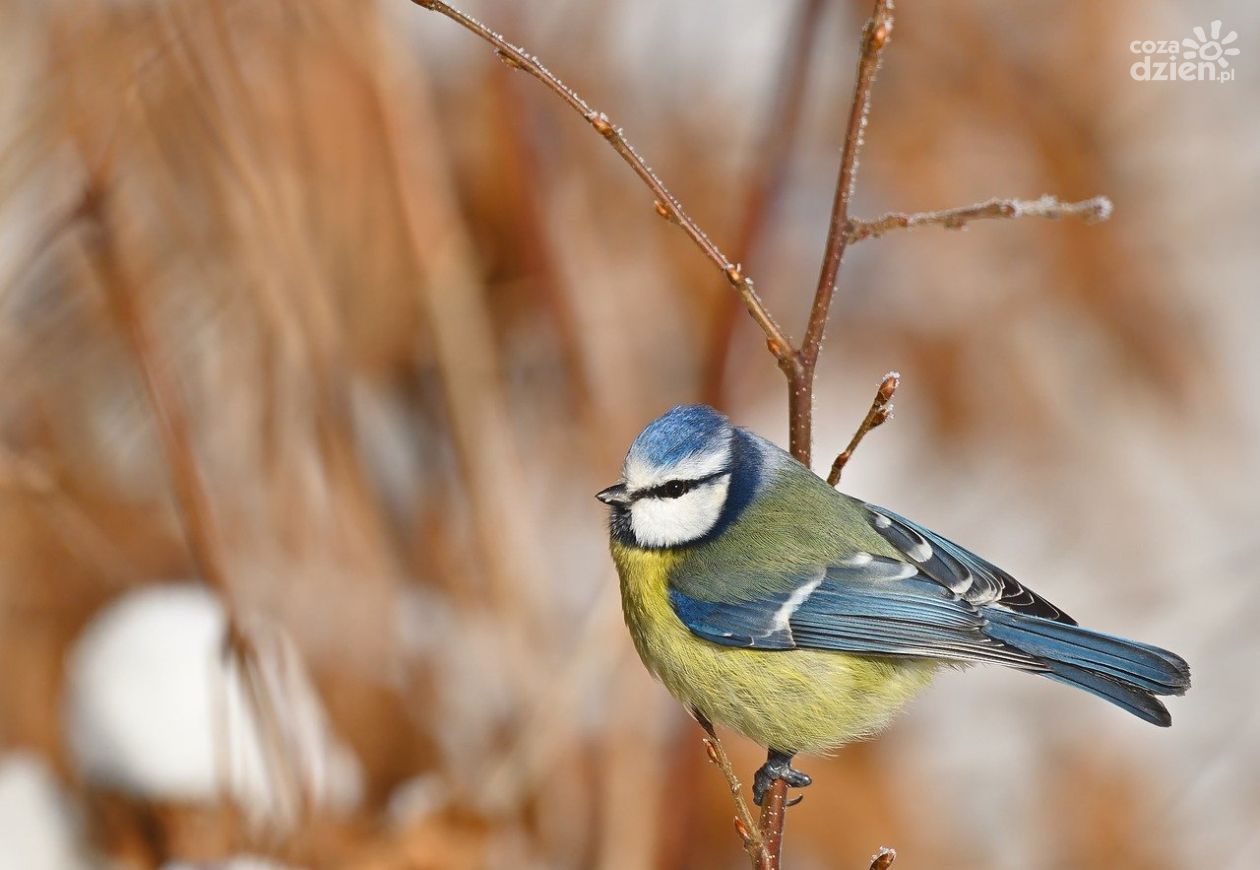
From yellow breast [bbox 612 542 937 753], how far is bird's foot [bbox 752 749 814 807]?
3 cm

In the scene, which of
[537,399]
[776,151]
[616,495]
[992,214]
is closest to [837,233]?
[992,214]

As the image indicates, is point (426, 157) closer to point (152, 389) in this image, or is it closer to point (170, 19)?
point (170, 19)

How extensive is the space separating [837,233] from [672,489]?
428 mm

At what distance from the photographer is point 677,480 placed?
145 centimetres

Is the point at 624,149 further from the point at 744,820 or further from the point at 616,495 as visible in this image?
the point at 744,820

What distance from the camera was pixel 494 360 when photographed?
324 cm

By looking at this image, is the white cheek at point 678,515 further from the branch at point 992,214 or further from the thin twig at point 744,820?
the branch at point 992,214

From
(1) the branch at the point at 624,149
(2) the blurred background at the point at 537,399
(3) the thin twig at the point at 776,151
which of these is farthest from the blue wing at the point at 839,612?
(3) the thin twig at the point at 776,151

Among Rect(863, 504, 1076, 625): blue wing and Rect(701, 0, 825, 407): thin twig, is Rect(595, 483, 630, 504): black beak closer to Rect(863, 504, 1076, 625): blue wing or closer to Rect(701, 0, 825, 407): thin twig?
Rect(863, 504, 1076, 625): blue wing

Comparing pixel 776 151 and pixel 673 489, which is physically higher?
pixel 776 151

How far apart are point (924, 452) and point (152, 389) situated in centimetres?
261

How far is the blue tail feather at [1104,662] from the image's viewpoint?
1204 mm

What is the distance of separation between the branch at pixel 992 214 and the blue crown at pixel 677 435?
0.31 meters

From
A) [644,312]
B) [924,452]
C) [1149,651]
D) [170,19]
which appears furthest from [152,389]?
[924,452]
